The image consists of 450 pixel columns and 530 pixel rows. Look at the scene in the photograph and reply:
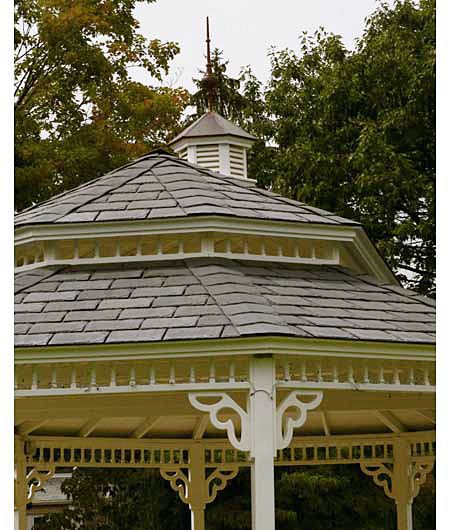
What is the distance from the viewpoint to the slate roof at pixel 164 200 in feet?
41.8

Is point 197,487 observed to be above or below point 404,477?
below

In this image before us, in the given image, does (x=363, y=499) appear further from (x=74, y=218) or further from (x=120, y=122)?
(x=74, y=218)

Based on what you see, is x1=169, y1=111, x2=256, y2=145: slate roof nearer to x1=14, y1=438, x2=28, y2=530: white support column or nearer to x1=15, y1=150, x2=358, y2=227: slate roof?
x1=15, y1=150, x2=358, y2=227: slate roof

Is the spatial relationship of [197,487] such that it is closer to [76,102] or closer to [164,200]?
[164,200]

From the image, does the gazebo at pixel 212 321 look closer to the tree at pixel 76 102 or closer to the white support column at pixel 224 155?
the white support column at pixel 224 155

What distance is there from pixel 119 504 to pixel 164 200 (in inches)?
608

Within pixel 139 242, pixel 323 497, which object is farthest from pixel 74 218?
pixel 323 497

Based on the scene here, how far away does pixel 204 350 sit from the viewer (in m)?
10.2

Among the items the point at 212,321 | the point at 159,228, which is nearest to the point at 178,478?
the point at 159,228

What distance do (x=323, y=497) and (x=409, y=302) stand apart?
1430 cm

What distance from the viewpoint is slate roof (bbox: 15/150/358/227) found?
1274 centimetres

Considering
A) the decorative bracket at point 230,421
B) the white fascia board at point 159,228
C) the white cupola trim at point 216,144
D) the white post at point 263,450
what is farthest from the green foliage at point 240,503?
the decorative bracket at point 230,421

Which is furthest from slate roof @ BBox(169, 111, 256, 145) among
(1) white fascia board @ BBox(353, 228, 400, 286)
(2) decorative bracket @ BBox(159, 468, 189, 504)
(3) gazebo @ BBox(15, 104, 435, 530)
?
(2) decorative bracket @ BBox(159, 468, 189, 504)
